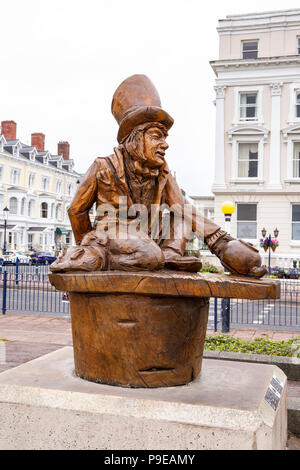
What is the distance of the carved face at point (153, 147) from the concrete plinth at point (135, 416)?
153cm

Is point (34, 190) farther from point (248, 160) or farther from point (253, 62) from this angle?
point (253, 62)

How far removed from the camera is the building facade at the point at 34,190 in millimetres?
43062

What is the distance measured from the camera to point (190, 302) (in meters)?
3.00

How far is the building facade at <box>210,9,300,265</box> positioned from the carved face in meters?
21.7

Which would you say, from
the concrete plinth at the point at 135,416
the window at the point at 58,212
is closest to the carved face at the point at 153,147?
the concrete plinth at the point at 135,416

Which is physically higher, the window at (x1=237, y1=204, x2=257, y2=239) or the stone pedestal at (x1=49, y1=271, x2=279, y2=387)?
the window at (x1=237, y1=204, x2=257, y2=239)

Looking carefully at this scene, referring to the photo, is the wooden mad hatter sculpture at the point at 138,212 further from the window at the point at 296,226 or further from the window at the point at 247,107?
the window at the point at 247,107

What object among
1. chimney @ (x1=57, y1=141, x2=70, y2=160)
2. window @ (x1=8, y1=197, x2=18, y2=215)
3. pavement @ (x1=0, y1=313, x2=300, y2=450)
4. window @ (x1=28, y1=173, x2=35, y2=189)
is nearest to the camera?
pavement @ (x1=0, y1=313, x2=300, y2=450)

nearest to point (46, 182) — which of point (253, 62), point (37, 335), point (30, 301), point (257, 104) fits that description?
point (257, 104)

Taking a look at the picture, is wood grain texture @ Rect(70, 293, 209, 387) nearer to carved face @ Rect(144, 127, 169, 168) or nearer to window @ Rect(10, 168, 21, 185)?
carved face @ Rect(144, 127, 169, 168)

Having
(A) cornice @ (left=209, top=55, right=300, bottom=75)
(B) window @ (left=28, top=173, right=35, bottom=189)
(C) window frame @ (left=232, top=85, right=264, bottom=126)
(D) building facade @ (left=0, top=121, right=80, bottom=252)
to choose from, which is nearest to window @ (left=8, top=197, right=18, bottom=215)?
(D) building facade @ (left=0, top=121, right=80, bottom=252)

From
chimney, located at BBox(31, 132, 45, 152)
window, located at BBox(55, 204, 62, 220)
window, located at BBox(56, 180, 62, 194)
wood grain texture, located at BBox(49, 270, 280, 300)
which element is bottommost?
wood grain texture, located at BBox(49, 270, 280, 300)

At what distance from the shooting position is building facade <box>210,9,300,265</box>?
2458 cm
